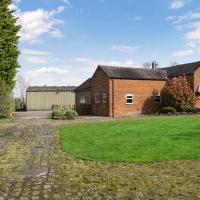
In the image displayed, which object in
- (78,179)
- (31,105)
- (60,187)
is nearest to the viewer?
(60,187)

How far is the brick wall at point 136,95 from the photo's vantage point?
3653 centimetres

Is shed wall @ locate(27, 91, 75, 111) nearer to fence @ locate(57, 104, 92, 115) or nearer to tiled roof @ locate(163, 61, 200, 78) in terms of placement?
fence @ locate(57, 104, 92, 115)

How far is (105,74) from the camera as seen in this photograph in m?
37.0

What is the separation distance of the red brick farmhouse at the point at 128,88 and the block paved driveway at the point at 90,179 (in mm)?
25303

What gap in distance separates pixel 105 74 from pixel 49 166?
91.1ft

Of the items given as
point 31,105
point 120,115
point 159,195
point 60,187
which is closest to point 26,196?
point 60,187

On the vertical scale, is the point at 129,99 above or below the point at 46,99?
below

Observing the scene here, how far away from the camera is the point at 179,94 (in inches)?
1457

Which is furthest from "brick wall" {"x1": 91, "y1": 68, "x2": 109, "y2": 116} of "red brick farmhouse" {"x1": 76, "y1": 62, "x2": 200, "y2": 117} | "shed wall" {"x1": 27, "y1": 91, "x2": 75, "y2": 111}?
"shed wall" {"x1": 27, "y1": 91, "x2": 75, "y2": 111}

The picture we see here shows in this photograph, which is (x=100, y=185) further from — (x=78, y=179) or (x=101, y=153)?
(x=101, y=153)

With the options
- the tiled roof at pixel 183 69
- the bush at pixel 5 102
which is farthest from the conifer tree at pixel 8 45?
the tiled roof at pixel 183 69

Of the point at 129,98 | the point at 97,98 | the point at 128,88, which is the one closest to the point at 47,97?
the point at 97,98

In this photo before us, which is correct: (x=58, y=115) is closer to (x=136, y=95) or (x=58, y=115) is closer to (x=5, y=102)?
(x=5, y=102)

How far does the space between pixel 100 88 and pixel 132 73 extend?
4.14m
